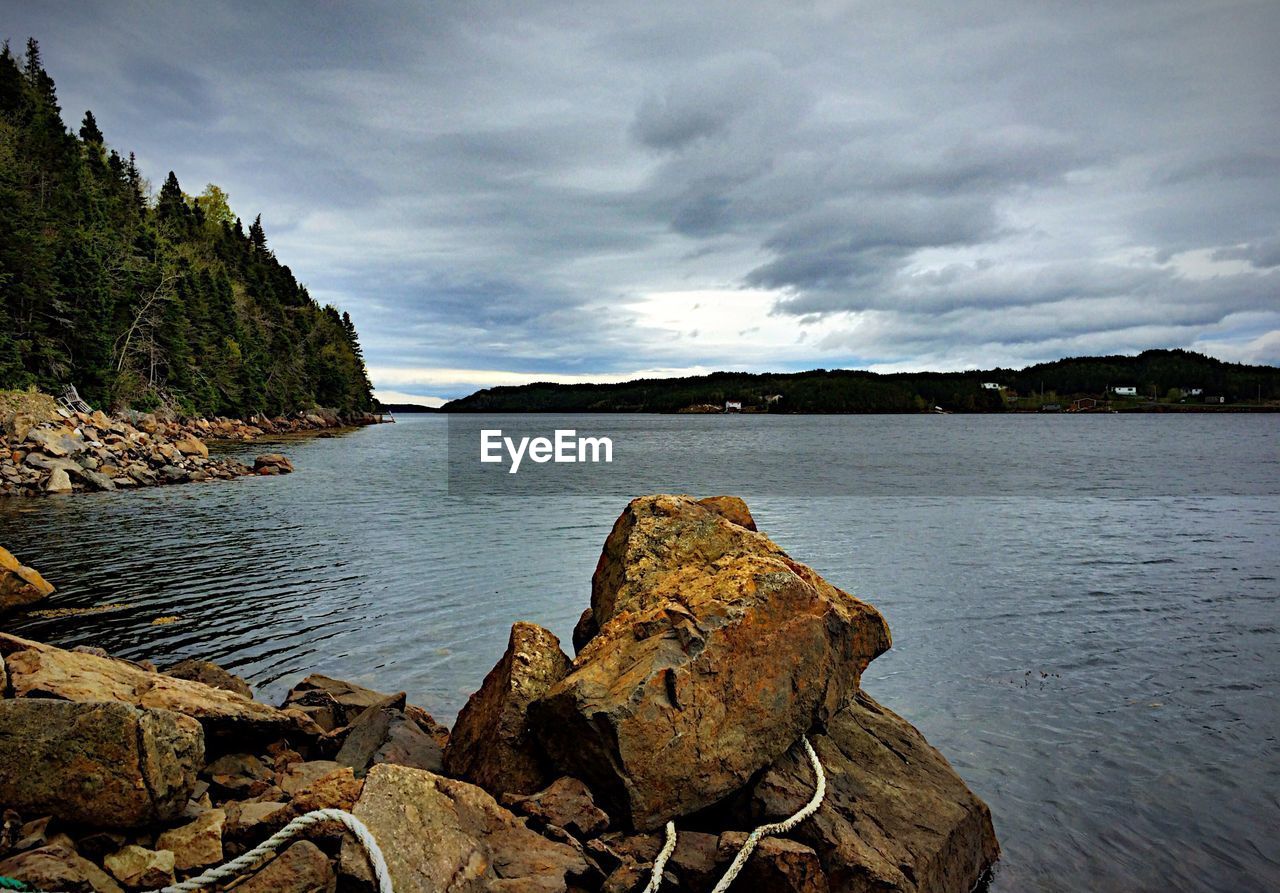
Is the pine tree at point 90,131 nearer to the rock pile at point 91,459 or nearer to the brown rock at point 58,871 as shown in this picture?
the rock pile at point 91,459

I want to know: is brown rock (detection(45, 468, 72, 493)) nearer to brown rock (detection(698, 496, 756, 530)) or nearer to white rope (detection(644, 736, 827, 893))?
brown rock (detection(698, 496, 756, 530))

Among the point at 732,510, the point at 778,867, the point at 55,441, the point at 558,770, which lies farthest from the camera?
the point at 55,441

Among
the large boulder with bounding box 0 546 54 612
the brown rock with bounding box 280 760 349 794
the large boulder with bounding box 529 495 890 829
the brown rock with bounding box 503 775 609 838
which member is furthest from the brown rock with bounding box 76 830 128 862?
the large boulder with bounding box 0 546 54 612

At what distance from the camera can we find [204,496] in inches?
1387

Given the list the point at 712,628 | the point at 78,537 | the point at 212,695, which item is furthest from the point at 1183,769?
the point at 78,537

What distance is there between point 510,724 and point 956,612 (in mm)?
13132

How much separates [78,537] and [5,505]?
376 inches

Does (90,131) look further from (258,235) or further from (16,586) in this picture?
(16,586)

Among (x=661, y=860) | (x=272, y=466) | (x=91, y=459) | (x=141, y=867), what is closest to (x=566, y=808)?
(x=661, y=860)

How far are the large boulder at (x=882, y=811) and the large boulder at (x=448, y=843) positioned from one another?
191 centimetres

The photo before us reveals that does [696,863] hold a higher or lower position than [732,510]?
lower

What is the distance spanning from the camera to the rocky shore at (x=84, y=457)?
115 feet

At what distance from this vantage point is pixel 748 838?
561cm

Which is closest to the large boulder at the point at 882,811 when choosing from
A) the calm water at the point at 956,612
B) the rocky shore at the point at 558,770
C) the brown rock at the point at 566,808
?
the rocky shore at the point at 558,770
